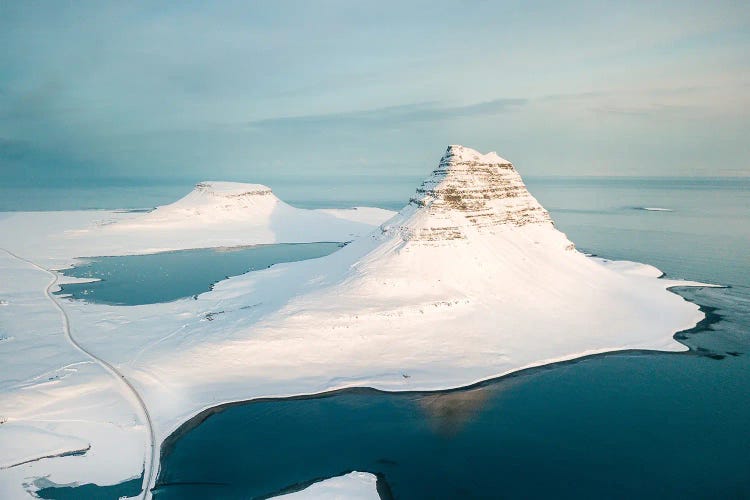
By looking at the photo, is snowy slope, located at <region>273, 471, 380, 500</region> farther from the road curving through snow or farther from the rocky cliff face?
the rocky cliff face

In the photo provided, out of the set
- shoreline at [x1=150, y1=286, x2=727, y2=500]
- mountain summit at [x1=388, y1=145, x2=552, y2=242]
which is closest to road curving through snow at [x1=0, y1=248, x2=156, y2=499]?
shoreline at [x1=150, y1=286, x2=727, y2=500]

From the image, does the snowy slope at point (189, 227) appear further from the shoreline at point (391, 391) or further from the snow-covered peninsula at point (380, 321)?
the shoreline at point (391, 391)

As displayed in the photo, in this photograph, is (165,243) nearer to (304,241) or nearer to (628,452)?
(304,241)

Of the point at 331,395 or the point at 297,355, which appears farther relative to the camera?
the point at 297,355

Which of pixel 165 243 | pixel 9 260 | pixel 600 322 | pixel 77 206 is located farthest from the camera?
pixel 77 206

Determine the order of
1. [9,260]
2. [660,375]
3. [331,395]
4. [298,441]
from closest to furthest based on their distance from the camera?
[298,441] → [331,395] → [660,375] → [9,260]

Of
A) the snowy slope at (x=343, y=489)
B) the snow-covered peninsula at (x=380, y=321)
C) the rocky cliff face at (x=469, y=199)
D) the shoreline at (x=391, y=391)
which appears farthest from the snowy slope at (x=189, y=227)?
the snowy slope at (x=343, y=489)

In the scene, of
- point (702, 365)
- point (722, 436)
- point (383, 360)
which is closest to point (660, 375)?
point (702, 365)
